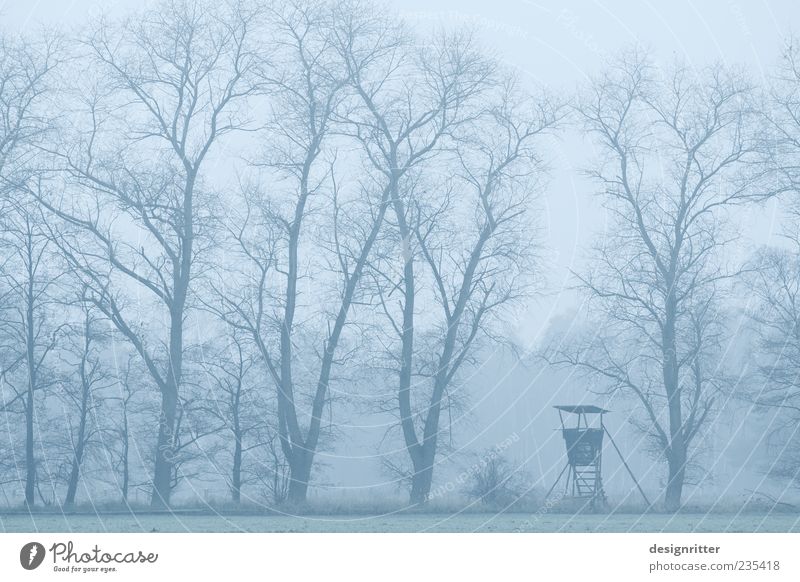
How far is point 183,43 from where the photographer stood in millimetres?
15039

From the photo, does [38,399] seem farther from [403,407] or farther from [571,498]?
[571,498]

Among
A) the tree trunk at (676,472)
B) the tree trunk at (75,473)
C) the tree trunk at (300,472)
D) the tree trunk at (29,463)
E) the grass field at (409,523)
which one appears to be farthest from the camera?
the tree trunk at (75,473)

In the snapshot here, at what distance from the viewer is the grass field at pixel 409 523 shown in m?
11.6

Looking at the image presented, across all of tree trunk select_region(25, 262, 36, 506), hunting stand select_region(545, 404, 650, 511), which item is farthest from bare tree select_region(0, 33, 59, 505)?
hunting stand select_region(545, 404, 650, 511)

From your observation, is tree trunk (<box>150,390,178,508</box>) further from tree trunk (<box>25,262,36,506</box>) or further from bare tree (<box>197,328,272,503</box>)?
tree trunk (<box>25,262,36,506</box>)

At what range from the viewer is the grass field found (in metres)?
11.6

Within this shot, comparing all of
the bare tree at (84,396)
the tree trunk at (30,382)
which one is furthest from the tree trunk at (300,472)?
the bare tree at (84,396)

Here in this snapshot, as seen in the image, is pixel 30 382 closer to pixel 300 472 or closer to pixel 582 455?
pixel 300 472

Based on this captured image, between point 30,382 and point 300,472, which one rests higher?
point 30,382

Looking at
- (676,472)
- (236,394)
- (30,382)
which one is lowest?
(676,472)

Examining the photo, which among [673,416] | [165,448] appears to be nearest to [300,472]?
[165,448]

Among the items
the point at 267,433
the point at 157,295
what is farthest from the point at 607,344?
the point at 157,295

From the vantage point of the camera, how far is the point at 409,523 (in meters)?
12.5

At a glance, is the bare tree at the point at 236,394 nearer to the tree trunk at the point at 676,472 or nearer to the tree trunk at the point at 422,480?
the tree trunk at the point at 422,480
